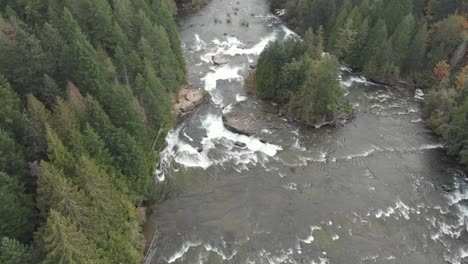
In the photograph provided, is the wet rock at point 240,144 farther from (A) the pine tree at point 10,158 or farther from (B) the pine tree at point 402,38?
(B) the pine tree at point 402,38

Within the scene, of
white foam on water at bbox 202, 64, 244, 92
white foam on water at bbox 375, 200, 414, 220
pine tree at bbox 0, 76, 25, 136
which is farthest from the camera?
white foam on water at bbox 202, 64, 244, 92

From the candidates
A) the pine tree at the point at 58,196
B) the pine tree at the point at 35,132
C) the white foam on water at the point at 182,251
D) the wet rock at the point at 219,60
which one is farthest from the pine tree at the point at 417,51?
the pine tree at the point at 58,196

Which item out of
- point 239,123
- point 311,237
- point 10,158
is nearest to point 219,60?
point 239,123

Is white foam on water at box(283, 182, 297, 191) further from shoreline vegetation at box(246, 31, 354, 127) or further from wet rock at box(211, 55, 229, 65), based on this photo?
wet rock at box(211, 55, 229, 65)

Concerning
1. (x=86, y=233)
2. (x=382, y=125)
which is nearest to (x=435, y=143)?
(x=382, y=125)

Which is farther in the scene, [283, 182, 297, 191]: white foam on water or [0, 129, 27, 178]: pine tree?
[283, 182, 297, 191]: white foam on water

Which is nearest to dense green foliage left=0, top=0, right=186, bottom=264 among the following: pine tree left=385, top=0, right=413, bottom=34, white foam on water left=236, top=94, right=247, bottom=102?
white foam on water left=236, top=94, right=247, bottom=102
